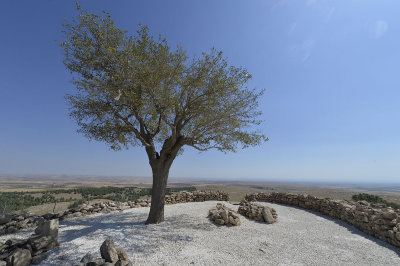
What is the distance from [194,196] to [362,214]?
1289 centimetres

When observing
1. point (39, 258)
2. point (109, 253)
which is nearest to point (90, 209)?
point (39, 258)

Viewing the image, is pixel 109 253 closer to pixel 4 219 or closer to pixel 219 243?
pixel 219 243

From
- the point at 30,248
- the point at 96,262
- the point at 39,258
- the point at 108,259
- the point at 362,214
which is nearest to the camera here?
the point at 96,262

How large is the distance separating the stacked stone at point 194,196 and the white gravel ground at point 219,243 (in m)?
6.05

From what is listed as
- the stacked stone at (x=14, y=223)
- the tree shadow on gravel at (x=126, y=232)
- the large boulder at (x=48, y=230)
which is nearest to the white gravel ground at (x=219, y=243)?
the tree shadow on gravel at (x=126, y=232)

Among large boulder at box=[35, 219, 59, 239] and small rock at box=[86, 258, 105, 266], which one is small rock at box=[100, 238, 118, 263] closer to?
small rock at box=[86, 258, 105, 266]

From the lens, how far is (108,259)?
5539 millimetres

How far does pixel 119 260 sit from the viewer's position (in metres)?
5.53

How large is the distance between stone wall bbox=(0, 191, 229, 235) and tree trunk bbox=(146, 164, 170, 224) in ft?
A: 15.8

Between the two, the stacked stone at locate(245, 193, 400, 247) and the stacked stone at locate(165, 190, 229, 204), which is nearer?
the stacked stone at locate(245, 193, 400, 247)

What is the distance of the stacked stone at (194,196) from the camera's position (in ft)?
56.3

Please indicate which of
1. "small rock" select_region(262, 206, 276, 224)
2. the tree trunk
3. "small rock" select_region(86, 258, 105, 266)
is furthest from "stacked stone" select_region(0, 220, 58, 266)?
"small rock" select_region(262, 206, 276, 224)

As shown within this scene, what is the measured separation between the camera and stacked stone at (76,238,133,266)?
5.29m

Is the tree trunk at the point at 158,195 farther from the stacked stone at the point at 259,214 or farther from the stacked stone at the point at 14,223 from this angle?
the stacked stone at the point at 14,223
